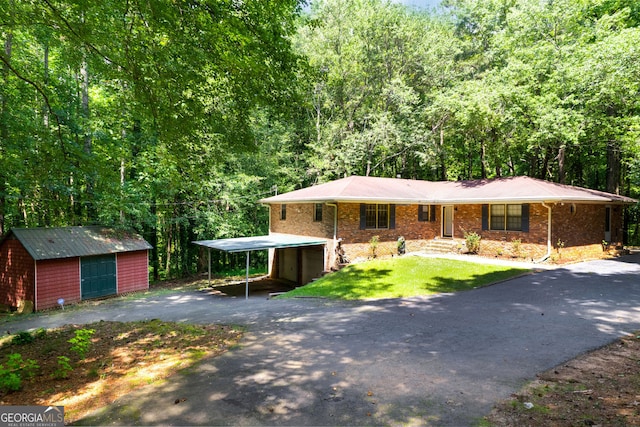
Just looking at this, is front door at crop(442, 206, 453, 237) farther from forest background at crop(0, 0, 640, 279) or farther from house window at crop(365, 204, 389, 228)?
forest background at crop(0, 0, 640, 279)

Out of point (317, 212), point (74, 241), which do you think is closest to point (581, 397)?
point (317, 212)

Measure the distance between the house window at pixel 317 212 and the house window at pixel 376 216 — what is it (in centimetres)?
225

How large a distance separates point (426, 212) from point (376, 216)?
3688 millimetres

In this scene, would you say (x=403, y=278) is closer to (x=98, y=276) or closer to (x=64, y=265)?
(x=98, y=276)

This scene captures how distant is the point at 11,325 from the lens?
11141 mm

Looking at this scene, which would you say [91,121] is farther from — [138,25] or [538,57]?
[538,57]

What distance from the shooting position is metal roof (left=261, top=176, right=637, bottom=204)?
15.2 m

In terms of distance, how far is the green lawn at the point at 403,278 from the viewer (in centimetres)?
1130

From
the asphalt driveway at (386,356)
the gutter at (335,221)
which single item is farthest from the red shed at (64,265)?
the gutter at (335,221)

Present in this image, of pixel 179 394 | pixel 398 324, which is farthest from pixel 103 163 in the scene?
pixel 398 324

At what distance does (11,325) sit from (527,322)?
1519cm

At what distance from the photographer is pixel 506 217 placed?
16453 mm

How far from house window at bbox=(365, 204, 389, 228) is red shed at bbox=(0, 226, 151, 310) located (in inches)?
464

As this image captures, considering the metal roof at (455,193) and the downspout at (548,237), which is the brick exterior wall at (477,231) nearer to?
the downspout at (548,237)
